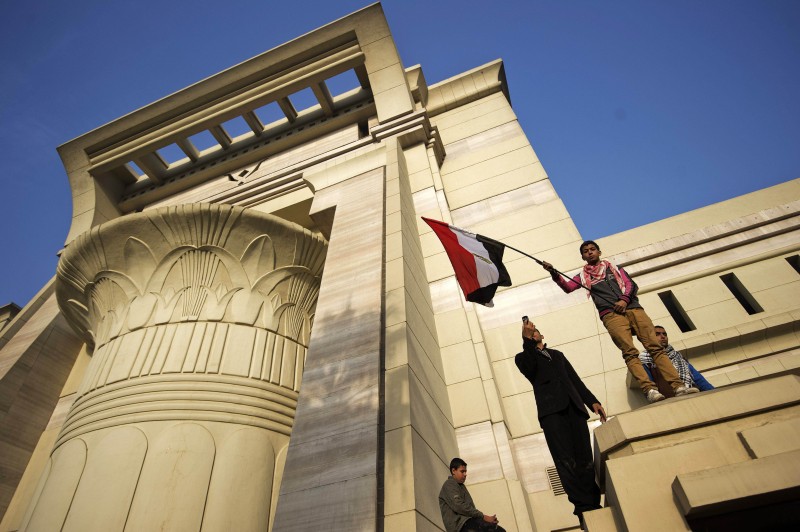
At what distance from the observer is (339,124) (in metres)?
15.5

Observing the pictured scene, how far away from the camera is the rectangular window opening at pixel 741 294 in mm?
8219

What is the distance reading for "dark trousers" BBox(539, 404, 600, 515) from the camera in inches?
158

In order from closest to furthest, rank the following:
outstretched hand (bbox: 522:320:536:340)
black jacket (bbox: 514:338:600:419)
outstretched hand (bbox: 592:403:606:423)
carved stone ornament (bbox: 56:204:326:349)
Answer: outstretched hand (bbox: 592:403:606:423) → black jacket (bbox: 514:338:600:419) → outstretched hand (bbox: 522:320:536:340) → carved stone ornament (bbox: 56:204:326:349)

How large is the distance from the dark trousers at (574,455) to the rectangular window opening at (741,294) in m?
5.83

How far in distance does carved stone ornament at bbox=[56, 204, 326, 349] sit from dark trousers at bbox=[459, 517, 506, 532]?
249 inches

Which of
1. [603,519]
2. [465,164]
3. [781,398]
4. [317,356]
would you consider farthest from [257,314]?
[781,398]

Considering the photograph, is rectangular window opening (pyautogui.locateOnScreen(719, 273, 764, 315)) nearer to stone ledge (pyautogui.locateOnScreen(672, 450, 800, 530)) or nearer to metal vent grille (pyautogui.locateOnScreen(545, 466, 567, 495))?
metal vent grille (pyautogui.locateOnScreen(545, 466, 567, 495))

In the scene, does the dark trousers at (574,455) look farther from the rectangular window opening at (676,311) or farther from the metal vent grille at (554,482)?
the rectangular window opening at (676,311)

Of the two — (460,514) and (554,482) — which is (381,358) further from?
(554,482)

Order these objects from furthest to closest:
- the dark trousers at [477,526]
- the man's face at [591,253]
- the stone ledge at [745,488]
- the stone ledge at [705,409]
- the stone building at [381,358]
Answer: the man's face at [591,253] → the dark trousers at [477,526] → the stone building at [381,358] → the stone ledge at [705,409] → the stone ledge at [745,488]

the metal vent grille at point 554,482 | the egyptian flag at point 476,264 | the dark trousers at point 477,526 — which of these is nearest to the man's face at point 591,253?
the egyptian flag at point 476,264

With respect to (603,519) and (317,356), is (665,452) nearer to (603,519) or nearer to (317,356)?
(603,519)

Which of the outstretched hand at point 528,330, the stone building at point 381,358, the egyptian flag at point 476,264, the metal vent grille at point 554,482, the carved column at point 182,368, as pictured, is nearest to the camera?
the stone building at point 381,358

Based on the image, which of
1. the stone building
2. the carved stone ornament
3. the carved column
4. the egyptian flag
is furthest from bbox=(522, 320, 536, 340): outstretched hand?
the carved stone ornament
